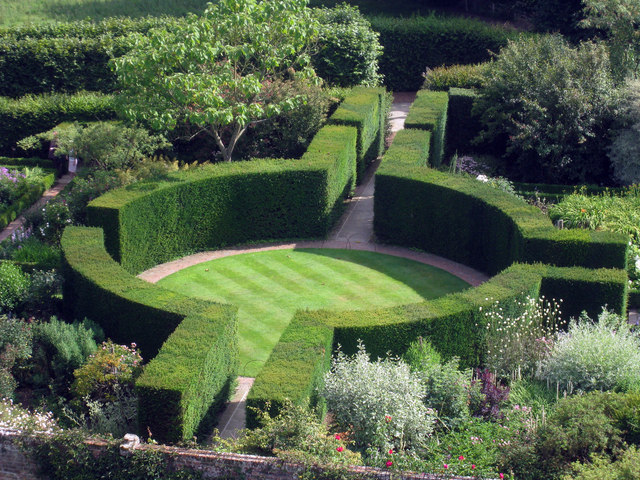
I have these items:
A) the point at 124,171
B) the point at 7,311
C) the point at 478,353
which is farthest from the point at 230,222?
the point at 478,353

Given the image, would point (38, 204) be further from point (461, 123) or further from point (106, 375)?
point (461, 123)

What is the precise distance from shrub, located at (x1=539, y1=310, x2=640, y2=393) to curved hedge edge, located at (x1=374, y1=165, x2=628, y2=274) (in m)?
3.04

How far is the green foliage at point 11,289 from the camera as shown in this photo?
16672mm

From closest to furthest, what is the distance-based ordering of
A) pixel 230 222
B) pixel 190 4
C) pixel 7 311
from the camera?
pixel 7 311, pixel 230 222, pixel 190 4

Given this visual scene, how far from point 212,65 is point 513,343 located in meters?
12.2

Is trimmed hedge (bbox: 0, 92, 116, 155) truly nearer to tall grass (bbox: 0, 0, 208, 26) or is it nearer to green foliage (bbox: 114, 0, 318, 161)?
green foliage (bbox: 114, 0, 318, 161)

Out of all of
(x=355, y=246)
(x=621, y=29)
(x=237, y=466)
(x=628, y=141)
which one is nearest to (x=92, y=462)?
(x=237, y=466)

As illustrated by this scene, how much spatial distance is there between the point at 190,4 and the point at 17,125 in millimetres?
14366

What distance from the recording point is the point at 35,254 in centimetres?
1864

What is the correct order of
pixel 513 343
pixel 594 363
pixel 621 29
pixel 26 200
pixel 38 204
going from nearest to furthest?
1. pixel 594 363
2. pixel 513 343
3. pixel 26 200
4. pixel 38 204
5. pixel 621 29

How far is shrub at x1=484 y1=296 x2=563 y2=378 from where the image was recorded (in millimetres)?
14828

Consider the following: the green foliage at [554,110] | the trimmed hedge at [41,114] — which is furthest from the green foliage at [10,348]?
the green foliage at [554,110]

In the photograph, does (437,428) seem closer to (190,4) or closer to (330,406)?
(330,406)

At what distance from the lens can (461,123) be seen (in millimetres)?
28391
